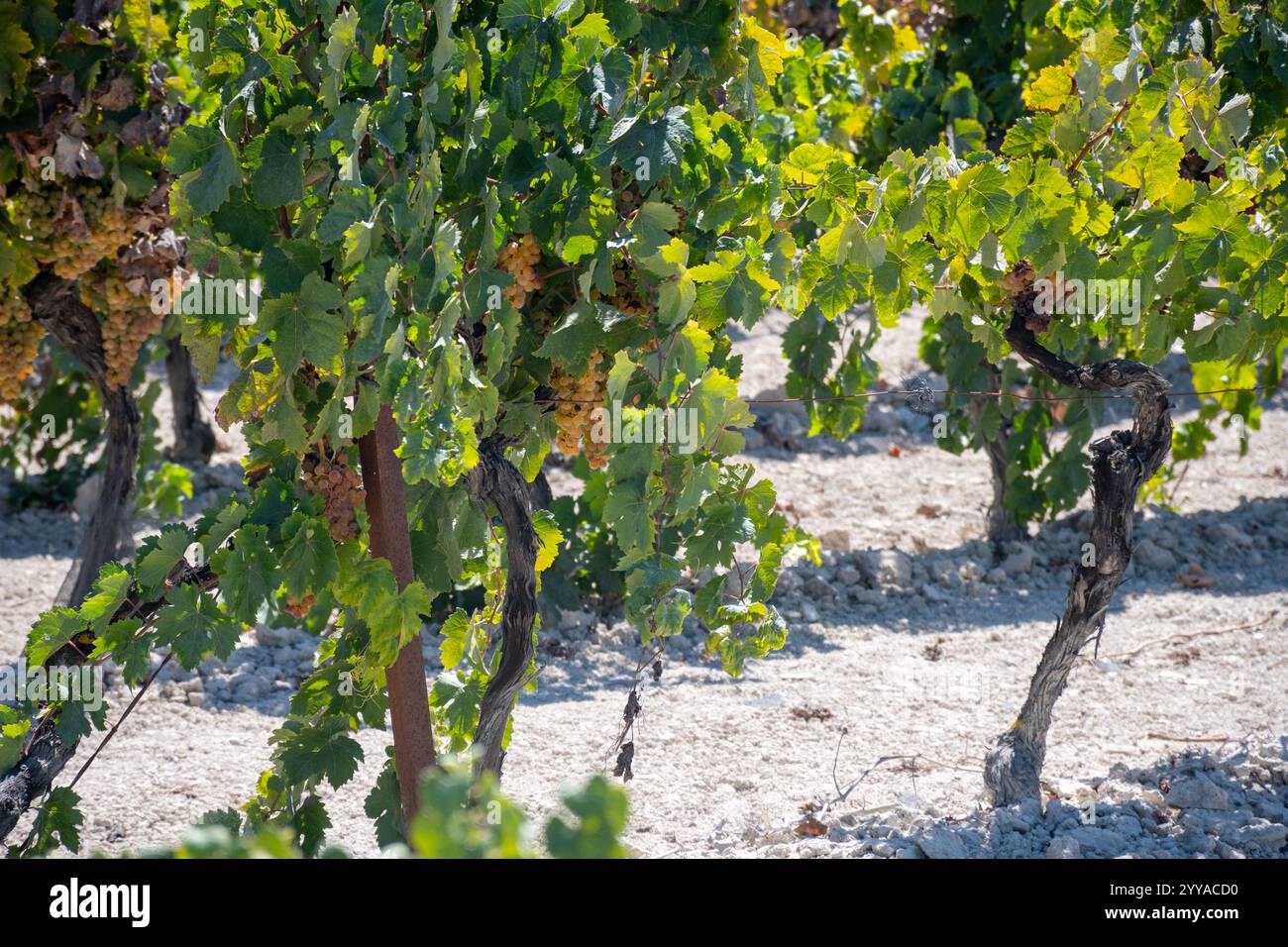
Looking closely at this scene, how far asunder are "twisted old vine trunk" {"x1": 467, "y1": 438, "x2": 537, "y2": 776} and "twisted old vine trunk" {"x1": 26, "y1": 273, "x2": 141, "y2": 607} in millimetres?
2088

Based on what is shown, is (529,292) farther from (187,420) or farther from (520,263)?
(187,420)

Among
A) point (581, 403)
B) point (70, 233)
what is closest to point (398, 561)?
point (581, 403)

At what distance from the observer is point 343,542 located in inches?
93.0

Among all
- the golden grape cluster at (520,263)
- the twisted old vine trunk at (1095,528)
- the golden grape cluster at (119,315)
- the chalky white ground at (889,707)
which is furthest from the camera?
the golden grape cluster at (119,315)

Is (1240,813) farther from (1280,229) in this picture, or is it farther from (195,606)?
(195,606)

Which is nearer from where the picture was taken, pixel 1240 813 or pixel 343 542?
pixel 343 542

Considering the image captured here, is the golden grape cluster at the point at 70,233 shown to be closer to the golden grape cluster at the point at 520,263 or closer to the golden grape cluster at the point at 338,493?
the golden grape cluster at the point at 338,493

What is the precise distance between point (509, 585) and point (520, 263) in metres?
0.62

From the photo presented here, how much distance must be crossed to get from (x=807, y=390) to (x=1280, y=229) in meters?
2.13

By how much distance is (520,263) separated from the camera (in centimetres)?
215

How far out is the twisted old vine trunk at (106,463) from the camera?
13.0ft

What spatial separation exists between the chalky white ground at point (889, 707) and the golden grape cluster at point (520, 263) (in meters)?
1.34

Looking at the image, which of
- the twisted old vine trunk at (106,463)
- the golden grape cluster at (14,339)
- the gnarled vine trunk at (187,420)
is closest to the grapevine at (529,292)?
the golden grape cluster at (14,339)
